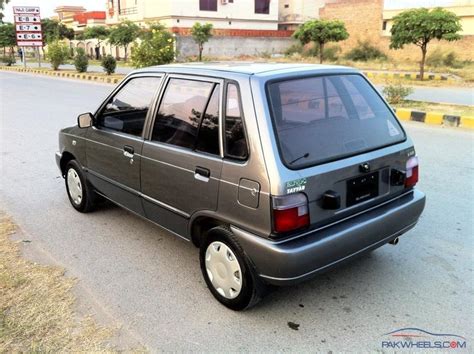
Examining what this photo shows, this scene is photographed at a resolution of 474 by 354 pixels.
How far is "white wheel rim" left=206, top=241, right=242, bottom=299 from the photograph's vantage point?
9.73ft

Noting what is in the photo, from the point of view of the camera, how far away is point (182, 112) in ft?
11.0

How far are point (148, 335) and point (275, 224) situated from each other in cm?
106

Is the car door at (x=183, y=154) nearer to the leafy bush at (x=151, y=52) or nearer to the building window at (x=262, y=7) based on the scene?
the leafy bush at (x=151, y=52)

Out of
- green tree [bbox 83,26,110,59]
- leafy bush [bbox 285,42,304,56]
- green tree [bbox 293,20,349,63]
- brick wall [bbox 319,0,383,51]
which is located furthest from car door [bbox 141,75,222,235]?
green tree [bbox 83,26,110,59]

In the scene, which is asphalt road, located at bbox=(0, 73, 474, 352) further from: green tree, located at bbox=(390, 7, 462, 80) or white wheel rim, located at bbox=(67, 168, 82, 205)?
green tree, located at bbox=(390, 7, 462, 80)

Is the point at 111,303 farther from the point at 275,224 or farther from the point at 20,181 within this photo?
the point at 20,181

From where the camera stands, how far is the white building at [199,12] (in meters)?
51.4

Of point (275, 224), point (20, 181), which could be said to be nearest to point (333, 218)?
point (275, 224)

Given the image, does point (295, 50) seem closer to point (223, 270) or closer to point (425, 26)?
point (425, 26)

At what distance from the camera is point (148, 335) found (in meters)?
2.82

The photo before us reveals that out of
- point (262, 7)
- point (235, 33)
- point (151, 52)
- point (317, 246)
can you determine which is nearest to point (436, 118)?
point (317, 246)

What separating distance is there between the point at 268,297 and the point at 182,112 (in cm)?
147

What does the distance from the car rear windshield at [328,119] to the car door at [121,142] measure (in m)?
1.22

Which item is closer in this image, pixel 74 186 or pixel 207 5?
pixel 74 186
